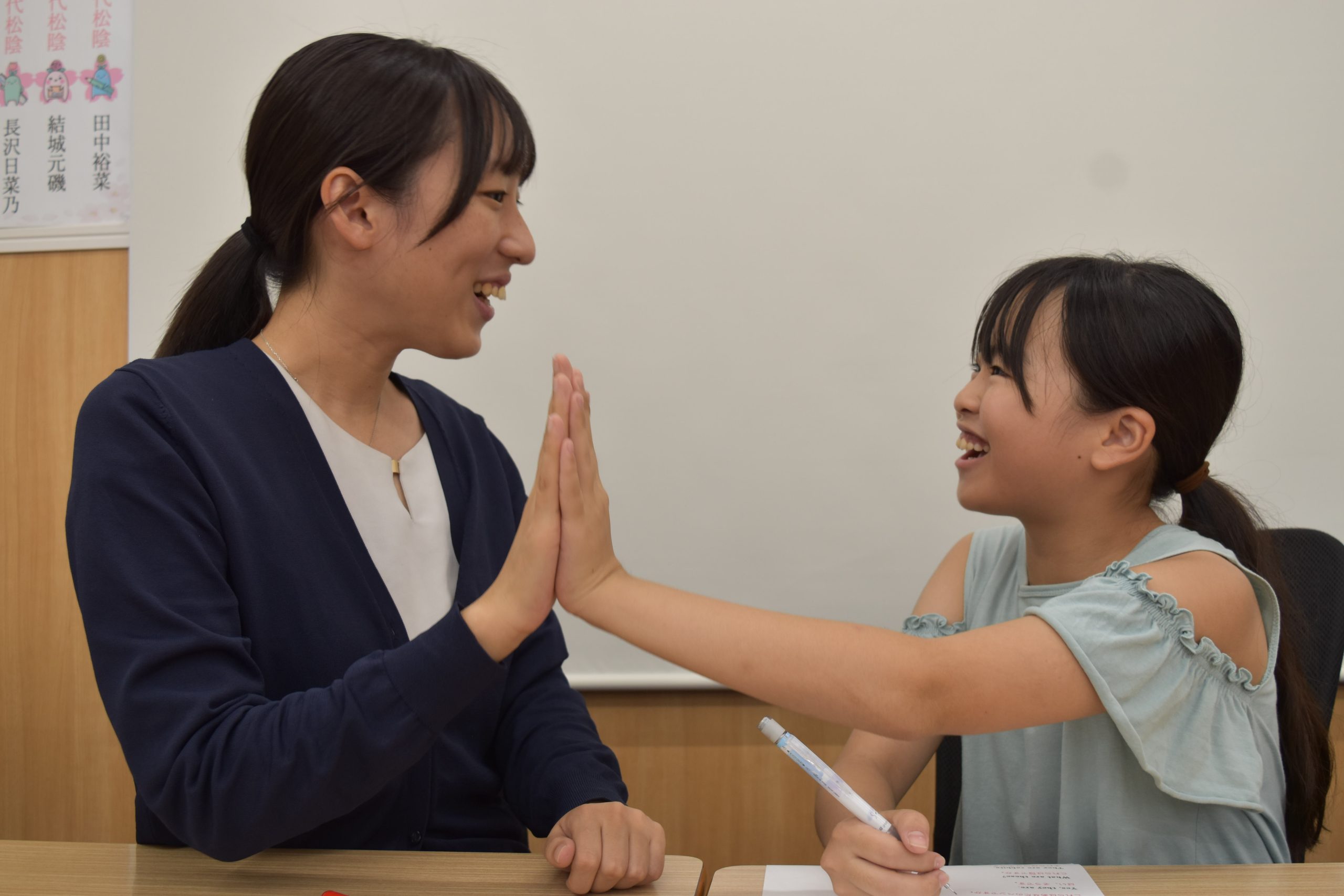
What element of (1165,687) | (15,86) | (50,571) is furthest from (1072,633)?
(15,86)

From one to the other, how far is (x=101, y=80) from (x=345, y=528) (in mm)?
1599

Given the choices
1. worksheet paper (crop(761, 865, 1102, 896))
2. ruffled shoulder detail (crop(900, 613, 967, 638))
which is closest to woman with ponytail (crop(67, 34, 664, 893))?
worksheet paper (crop(761, 865, 1102, 896))

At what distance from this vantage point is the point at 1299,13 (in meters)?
1.86

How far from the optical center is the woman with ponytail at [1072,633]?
958 mm

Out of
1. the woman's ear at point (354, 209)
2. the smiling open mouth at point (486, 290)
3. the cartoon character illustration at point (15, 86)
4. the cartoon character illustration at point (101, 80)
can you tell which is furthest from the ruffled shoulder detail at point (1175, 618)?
the cartoon character illustration at point (15, 86)

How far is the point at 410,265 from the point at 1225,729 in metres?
1.03

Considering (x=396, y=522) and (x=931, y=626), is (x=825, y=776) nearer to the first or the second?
(x=931, y=626)

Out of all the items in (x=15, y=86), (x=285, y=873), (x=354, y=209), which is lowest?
(x=285, y=873)

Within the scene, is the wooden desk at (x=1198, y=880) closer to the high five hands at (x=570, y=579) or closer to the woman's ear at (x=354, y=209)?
the high five hands at (x=570, y=579)

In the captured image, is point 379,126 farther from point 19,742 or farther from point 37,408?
point 19,742

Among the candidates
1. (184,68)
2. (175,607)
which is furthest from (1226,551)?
(184,68)

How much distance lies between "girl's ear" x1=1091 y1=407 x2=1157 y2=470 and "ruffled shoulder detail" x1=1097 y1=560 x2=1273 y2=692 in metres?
0.14

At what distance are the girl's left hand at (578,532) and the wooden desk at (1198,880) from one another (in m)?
0.29

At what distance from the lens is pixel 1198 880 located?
2.99 feet
